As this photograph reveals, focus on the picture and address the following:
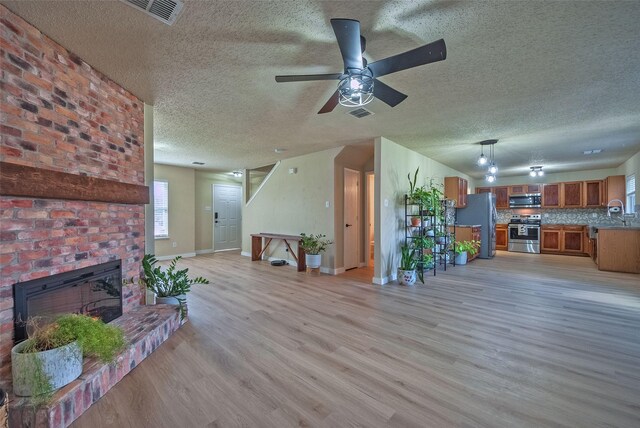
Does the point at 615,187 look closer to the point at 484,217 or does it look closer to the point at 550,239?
the point at 550,239

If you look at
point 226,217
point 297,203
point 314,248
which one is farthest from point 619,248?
point 226,217

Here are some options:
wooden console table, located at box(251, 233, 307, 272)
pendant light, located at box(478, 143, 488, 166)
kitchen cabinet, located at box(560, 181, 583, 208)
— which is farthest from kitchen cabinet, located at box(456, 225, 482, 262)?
wooden console table, located at box(251, 233, 307, 272)

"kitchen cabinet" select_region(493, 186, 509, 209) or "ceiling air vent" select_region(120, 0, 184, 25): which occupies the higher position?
"ceiling air vent" select_region(120, 0, 184, 25)

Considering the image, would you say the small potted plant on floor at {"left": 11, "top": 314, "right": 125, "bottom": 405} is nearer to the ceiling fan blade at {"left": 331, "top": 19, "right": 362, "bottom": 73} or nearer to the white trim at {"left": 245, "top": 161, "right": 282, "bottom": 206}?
the ceiling fan blade at {"left": 331, "top": 19, "right": 362, "bottom": 73}

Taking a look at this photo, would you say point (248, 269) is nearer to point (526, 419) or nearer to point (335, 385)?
point (335, 385)

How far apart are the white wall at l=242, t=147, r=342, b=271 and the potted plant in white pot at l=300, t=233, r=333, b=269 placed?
0.11 metres

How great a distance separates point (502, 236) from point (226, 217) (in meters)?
8.64

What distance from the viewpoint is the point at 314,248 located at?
17.0 feet

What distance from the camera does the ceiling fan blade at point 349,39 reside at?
1.44 meters

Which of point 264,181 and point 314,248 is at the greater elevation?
point 264,181

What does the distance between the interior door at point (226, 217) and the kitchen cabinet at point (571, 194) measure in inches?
378

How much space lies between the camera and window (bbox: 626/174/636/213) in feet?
18.2

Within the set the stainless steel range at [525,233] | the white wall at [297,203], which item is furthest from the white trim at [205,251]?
the stainless steel range at [525,233]

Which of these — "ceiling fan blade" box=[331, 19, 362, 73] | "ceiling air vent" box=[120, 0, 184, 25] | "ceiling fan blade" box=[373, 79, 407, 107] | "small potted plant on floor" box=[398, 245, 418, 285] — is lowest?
"small potted plant on floor" box=[398, 245, 418, 285]
